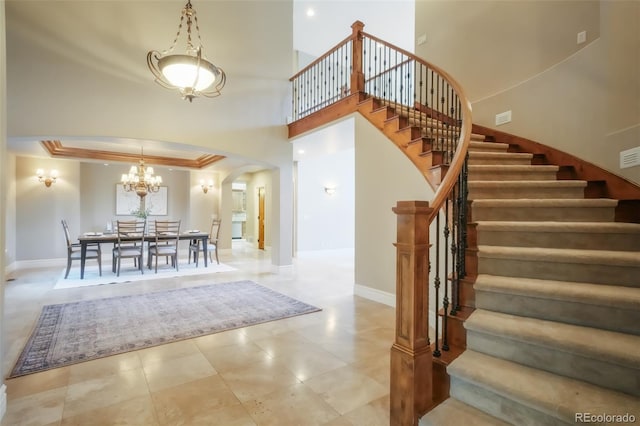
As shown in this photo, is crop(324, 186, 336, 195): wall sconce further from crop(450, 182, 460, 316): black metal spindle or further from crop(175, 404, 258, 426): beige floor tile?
crop(175, 404, 258, 426): beige floor tile

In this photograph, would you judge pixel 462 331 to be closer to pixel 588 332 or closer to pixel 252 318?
pixel 588 332

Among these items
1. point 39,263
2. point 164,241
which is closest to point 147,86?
point 164,241

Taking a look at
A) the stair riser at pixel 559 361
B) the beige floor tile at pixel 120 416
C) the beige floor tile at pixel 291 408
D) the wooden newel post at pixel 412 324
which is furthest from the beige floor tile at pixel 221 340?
the stair riser at pixel 559 361

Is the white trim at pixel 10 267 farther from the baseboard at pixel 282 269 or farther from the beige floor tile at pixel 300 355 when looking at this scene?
the beige floor tile at pixel 300 355

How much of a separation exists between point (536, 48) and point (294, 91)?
465 cm

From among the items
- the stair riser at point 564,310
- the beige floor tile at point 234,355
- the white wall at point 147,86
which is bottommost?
the beige floor tile at point 234,355

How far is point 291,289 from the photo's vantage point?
5125mm

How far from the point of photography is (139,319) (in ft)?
12.0

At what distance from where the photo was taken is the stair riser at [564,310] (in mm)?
1741

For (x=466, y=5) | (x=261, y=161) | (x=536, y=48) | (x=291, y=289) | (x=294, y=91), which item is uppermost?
(x=466, y=5)

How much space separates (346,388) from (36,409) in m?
2.00

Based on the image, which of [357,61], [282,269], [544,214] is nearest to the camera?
[544,214]

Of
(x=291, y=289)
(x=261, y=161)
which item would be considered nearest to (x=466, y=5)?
(x=261, y=161)

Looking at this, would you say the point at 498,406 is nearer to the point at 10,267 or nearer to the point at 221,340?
the point at 221,340
